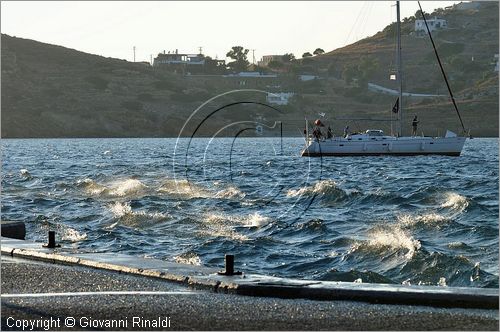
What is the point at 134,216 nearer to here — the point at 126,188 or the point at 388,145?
the point at 126,188

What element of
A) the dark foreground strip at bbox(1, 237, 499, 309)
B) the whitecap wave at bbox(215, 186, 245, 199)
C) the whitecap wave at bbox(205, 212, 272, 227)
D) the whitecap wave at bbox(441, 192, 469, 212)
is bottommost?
the whitecap wave at bbox(215, 186, 245, 199)

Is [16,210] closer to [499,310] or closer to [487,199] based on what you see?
[487,199]

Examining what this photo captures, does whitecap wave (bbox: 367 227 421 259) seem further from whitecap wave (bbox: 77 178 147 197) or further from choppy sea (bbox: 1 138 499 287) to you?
whitecap wave (bbox: 77 178 147 197)

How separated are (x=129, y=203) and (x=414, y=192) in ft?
38.3

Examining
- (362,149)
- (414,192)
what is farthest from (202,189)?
(362,149)

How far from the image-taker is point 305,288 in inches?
561

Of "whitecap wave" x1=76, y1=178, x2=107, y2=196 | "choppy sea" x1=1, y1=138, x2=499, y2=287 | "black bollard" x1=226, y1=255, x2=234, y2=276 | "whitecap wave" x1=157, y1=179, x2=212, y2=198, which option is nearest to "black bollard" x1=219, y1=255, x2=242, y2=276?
"black bollard" x1=226, y1=255, x2=234, y2=276

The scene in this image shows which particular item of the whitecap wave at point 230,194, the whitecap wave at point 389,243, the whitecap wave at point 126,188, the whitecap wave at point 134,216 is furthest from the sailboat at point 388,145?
the whitecap wave at point 389,243

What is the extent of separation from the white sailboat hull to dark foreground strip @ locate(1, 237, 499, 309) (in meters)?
82.1

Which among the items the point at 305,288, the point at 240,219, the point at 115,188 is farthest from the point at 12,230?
the point at 115,188

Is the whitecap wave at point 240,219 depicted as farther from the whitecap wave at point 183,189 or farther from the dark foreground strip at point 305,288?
the dark foreground strip at point 305,288

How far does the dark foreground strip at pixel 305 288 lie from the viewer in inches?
534

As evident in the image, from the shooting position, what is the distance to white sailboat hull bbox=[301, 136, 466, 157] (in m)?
98.3

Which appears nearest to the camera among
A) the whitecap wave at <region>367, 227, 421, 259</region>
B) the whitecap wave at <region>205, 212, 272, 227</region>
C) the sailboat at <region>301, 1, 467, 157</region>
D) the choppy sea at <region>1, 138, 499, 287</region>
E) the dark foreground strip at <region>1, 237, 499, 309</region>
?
the dark foreground strip at <region>1, 237, 499, 309</region>
